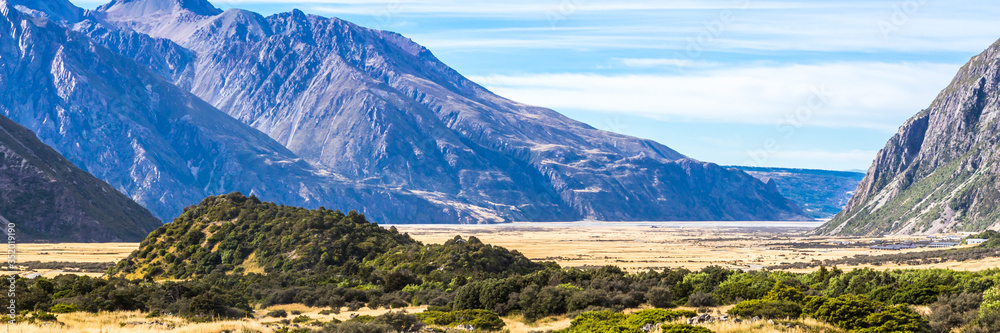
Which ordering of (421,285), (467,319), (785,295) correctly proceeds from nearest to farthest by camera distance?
(467,319), (785,295), (421,285)

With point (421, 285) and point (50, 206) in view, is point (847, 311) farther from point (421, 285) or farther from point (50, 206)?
point (50, 206)

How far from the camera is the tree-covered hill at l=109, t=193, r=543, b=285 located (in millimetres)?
68938

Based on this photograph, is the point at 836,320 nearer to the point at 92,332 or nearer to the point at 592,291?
the point at 592,291

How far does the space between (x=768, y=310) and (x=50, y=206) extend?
188 m

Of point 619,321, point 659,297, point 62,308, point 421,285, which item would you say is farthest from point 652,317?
point 421,285

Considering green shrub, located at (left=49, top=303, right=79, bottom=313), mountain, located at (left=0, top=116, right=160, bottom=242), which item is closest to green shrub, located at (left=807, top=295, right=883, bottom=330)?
green shrub, located at (left=49, top=303, right=79, bottom=313)

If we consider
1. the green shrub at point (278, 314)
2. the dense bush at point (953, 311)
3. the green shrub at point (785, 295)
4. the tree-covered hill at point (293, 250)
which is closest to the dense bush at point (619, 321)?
the green shrub at point (785, 295)

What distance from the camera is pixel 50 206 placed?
18450cm

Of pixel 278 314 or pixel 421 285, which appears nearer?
pixel 278 314

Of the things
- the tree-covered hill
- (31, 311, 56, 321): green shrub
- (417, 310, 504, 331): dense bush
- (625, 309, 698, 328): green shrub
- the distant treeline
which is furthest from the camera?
the tree-covered hill

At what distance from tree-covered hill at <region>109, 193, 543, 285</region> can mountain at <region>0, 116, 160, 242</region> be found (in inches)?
4371

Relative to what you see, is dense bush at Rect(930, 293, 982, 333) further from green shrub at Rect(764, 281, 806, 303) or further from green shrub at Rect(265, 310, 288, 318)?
green shrub at Rect(265, 310, 288, 318)

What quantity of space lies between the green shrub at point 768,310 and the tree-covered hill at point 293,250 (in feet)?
98.5

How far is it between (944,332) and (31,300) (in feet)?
136
